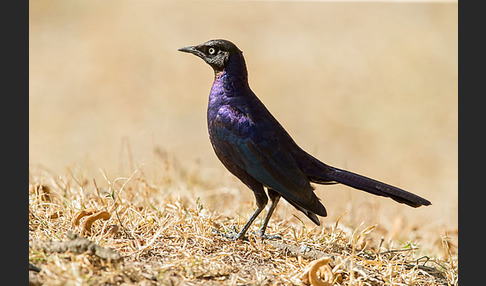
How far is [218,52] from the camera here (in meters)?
4.64

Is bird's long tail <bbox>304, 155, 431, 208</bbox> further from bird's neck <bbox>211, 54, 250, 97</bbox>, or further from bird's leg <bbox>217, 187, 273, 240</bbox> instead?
bird's neck <bbox>211, 54, 250, 97</bbox>

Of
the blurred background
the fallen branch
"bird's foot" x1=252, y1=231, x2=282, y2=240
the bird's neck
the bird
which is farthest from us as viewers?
the blurred background

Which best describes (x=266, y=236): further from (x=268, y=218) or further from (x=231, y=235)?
(x=231, y=235)

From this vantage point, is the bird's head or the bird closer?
the bird

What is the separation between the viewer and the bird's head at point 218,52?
15.1 feet

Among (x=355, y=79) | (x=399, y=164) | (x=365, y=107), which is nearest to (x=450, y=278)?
(x=399, y=164)

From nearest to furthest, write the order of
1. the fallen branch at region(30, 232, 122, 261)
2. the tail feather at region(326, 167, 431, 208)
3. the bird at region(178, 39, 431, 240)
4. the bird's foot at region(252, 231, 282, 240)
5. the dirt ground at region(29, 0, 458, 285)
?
the fallen branch at region(30, 232, 122, 261), the dirt ground at region(29, 0, 458, 285), the tail feather at region(326, 167, 431, 208), the bird at region(178, 39, 431, 240), the bird's foot at region(252, 231, 282, 240)

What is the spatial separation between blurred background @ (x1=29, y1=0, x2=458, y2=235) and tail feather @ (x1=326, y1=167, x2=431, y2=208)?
13.2 feet

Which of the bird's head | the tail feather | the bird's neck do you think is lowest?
the tail feather

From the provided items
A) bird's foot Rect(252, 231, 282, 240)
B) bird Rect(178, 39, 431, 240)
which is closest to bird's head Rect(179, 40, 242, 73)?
bird Rect(178, 39, 431, 240)

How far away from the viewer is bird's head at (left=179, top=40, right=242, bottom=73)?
4.61 meters

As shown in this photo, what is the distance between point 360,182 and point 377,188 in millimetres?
131

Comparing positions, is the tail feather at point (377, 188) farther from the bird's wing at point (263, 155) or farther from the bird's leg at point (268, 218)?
the bird's leg at point (268, 218)

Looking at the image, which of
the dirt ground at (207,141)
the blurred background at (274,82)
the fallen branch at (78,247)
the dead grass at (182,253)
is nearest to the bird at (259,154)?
the dead grass at (182,253)
